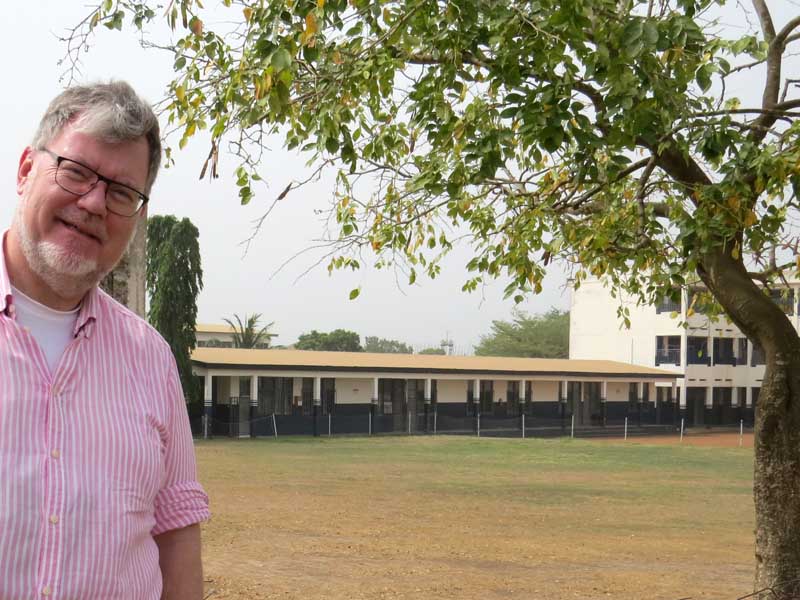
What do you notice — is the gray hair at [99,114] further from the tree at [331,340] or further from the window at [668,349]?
the tree at [331,340]

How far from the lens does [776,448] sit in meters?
8.00

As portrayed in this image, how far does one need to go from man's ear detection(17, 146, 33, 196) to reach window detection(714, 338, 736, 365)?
6089cm

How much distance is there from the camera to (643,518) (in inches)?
771

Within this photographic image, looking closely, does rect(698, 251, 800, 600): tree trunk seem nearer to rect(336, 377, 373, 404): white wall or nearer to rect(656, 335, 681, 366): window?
rect(336, 377, 373, 404): white wall

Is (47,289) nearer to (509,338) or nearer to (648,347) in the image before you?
(648,347)

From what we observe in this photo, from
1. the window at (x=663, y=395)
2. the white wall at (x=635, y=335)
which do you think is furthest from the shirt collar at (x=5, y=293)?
the window at (x=663, y=395)

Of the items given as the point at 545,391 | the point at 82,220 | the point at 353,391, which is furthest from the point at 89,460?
A: the point at 545,391

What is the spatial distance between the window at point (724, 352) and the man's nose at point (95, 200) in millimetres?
60907

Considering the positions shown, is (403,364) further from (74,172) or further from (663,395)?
(74,172)

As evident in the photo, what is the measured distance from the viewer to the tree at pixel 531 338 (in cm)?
9106

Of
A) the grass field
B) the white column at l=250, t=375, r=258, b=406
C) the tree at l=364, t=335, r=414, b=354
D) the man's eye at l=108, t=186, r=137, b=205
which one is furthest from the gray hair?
the tree at l=364, t=335, r=414, b=354

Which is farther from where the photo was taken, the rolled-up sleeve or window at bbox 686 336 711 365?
window at bbox 686 336 711 365

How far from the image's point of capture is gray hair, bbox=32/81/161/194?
79.7 inches

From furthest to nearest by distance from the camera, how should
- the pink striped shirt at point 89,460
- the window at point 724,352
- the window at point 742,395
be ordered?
the window at point 742,395 → the window at point 724,352 → the pink striped shirt at point 89,460
